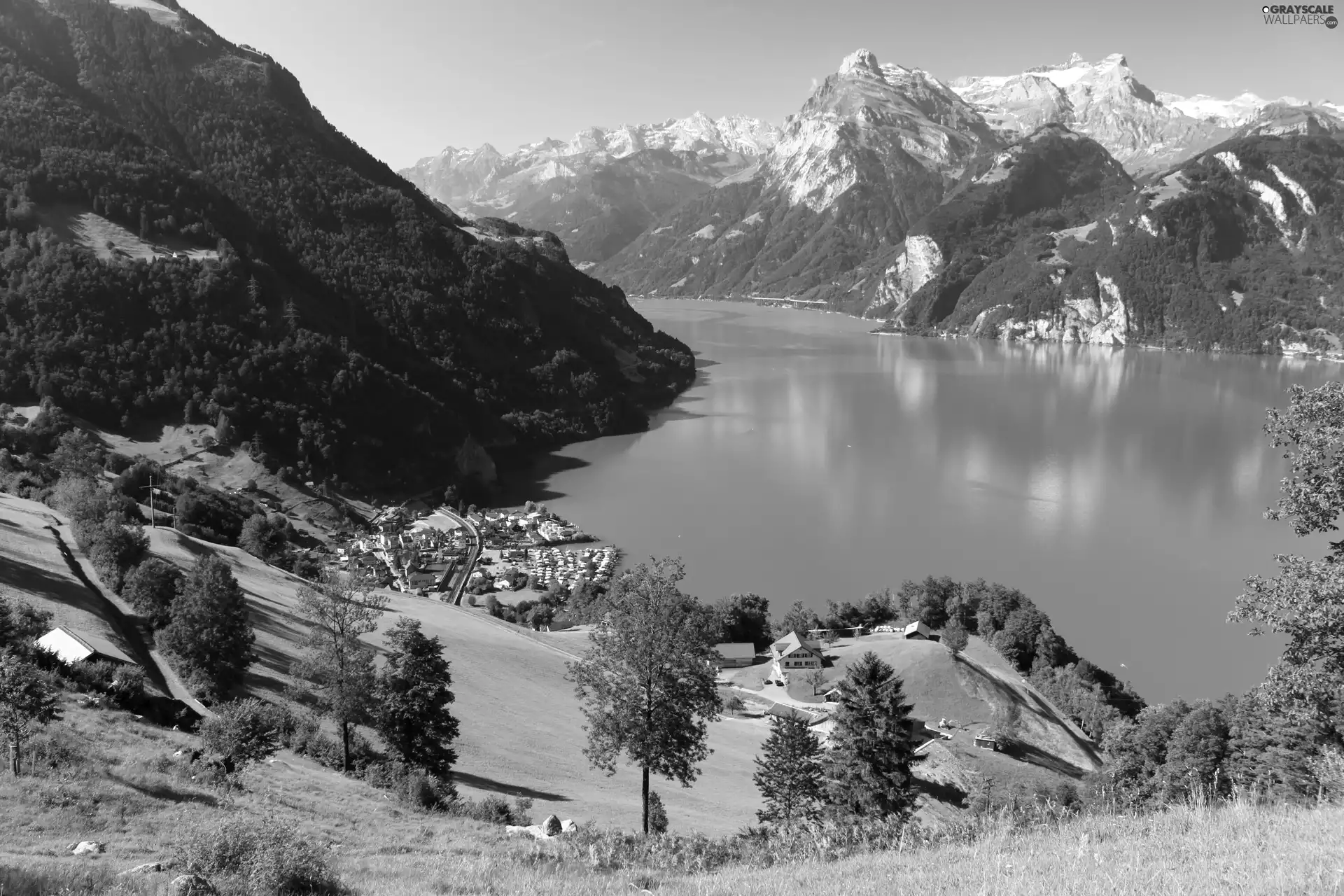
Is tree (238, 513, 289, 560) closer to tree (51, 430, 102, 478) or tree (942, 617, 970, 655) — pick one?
tree (51, 430, 102, 478)

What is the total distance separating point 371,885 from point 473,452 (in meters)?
64.0

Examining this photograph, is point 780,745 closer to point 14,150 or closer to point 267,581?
point 267,581

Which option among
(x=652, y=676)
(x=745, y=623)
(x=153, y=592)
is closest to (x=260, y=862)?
(x=652, y=676)

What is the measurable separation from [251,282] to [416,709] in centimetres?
6102

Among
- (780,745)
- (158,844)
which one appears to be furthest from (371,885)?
(780,745)

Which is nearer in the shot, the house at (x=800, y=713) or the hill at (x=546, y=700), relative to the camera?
the hill at (x=546, y=700)

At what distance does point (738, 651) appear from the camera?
36.8 metres

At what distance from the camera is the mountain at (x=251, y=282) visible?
188 ft

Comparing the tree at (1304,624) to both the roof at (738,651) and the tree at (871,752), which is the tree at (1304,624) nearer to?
the tree at (871,752)

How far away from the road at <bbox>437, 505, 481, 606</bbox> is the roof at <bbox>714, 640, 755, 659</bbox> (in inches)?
502

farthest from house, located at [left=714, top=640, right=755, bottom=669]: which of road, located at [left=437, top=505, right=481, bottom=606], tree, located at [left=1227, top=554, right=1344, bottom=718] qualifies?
tree, located at [left=1227, top=554, right=1344, bottom=718]

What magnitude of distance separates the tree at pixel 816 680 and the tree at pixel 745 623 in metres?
5.16

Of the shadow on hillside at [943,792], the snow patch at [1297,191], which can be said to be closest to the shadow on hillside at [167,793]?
the shadow on hillside at [943,792]

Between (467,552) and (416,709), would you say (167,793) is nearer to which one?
(416,709)
